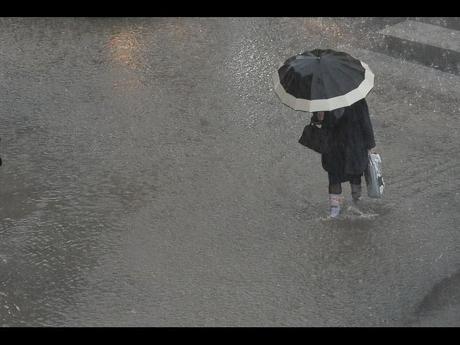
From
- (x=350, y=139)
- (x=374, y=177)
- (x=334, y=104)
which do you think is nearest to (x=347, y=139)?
(x=350, y=139)

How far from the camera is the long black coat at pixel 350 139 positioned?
704cm

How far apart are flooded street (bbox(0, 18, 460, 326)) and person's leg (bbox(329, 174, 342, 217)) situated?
0.10 m

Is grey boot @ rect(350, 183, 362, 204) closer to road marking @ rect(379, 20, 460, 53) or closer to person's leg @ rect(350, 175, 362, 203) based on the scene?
person's leg @ rect(350, 175, 362, 203)

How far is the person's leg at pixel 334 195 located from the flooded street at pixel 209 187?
0.10 m

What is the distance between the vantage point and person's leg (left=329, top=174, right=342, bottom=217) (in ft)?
24.2

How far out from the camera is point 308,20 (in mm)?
11570

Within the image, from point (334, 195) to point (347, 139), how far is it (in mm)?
640

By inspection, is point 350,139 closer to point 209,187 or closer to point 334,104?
point 334,104

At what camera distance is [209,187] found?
26.5 ft

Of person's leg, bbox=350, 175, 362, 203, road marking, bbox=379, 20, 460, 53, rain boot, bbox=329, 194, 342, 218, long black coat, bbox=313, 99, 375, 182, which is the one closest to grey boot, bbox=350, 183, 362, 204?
person's leg, bbox=350, 175, 362, 203

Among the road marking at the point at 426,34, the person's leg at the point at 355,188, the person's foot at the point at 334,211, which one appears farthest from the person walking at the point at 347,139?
the road marking at the point at 426,34

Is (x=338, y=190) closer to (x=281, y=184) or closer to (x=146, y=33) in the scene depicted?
(x=281, y=184)

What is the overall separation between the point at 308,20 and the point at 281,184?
4.33 meters

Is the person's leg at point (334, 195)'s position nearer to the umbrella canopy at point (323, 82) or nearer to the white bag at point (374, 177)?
the white bag at point (374, 177)
